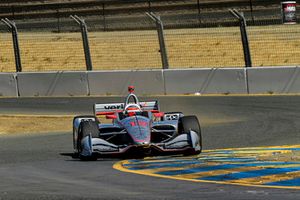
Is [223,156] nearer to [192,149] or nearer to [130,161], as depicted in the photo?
[192,149]

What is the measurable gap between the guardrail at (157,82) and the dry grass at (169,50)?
238 inches

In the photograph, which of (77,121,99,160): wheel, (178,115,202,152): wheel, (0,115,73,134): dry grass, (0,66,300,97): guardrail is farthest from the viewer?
(0,66,300,97): guardrail

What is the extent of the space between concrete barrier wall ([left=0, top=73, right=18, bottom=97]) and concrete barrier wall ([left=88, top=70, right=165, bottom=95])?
2.59 meters

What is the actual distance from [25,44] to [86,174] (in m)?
28.2

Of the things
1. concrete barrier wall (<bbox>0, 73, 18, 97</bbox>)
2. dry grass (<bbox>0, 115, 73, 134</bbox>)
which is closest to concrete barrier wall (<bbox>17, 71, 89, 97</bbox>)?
concrete barrier wall (<bbox>0, 73, 18, 97</bbox>)

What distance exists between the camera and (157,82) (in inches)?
903

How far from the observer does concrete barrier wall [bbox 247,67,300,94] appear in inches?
830

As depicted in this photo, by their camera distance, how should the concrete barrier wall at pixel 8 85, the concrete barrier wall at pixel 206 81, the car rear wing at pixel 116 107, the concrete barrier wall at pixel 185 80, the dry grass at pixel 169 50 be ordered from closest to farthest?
the car rear wing at pixel 116 107
the concrete barrier wall at pixel 206 81
the concrete barrier wall at pixel 185 80
the concrete barrier wall at pixel 8 85
the dry grass at pixel 169 50

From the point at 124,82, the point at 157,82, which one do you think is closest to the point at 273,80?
the point at 157,82

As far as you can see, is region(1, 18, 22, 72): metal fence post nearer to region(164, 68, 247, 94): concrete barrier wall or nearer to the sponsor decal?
region(164, 68, 247, 94): concrete barrier wall

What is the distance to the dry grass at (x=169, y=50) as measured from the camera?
102 ft

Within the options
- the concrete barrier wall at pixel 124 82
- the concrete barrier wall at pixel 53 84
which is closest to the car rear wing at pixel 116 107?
the concrete barrier wall at pixel 124 82

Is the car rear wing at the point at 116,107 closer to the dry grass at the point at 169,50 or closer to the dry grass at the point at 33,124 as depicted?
the dry grass at the point at 33,124

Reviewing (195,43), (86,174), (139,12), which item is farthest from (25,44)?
(86,174)
